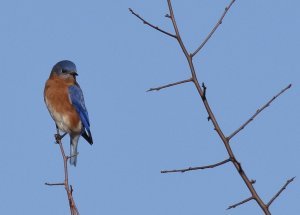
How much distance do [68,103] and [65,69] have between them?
23.6 inches

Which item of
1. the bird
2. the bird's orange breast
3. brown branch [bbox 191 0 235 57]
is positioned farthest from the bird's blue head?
brown branch [bbox 191 0 235 57]

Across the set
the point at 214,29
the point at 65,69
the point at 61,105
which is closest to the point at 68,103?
the point at 61,105

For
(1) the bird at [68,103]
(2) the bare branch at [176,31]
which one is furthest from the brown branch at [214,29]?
(1) the bird at [68,103]

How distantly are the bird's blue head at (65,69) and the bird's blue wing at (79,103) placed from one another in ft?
0.75

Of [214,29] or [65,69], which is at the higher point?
[65,69]

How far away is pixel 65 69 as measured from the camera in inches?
373

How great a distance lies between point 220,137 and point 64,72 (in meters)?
6.81

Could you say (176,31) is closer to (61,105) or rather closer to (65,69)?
(61,105)

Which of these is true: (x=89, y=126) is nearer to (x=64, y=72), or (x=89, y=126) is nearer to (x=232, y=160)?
(x=64, y=72)

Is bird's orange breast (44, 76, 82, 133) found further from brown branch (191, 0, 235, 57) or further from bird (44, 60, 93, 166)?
brown branch (191, 0, 235, 57)

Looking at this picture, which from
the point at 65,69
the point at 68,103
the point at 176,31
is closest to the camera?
the point at 176,31

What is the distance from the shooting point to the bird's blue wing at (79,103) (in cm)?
926

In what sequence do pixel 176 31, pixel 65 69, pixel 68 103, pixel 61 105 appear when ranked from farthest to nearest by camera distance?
1. pixel 65 69
2. pixel 68 103
3. pixel 61 105
4. pixel 176 31

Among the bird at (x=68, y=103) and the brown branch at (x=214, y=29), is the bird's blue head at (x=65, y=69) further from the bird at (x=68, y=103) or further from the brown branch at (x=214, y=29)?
the brown branch at (x=214, y=29)
